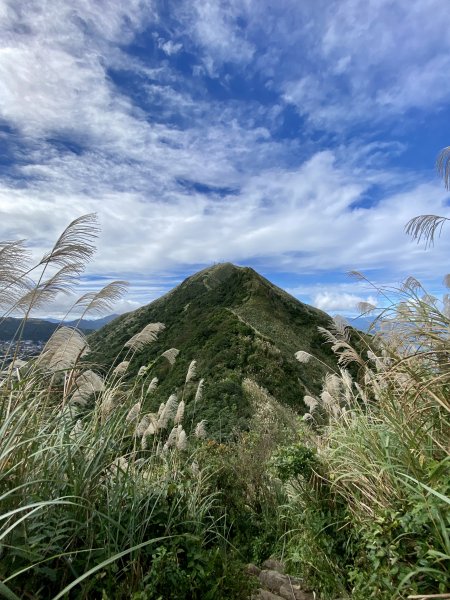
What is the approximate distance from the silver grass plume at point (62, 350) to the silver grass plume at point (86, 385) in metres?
0.19

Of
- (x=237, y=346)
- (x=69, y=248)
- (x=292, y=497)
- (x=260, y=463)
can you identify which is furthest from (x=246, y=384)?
(x=69, y=248)

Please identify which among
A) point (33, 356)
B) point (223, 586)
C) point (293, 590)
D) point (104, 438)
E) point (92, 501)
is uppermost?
point (33, 356)

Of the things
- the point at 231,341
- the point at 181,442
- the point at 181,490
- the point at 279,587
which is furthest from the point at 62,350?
the point at 231,341

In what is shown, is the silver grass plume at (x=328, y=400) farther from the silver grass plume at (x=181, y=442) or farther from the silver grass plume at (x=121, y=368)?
the silver grass plume at (x=121, y=368)

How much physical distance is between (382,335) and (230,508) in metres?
3.39

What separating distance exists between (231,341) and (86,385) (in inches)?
1405

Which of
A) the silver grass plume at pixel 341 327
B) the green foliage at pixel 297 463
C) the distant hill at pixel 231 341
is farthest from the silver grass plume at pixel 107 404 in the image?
the distant hill at pixel 231 341

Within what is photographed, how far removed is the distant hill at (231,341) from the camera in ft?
91.7

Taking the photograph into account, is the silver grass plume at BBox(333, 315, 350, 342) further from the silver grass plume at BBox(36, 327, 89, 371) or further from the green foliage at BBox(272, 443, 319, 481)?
the silver grass plume at BBox(36, 327, 89, 371)

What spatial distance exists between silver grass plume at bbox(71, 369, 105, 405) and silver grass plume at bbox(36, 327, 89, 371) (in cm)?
19

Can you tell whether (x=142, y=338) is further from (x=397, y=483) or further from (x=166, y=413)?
(x=397, y=483)

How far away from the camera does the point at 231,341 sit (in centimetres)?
3928

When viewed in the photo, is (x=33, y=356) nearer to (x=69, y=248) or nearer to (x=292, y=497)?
(x=69, y=248)

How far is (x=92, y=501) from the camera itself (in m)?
2.75
